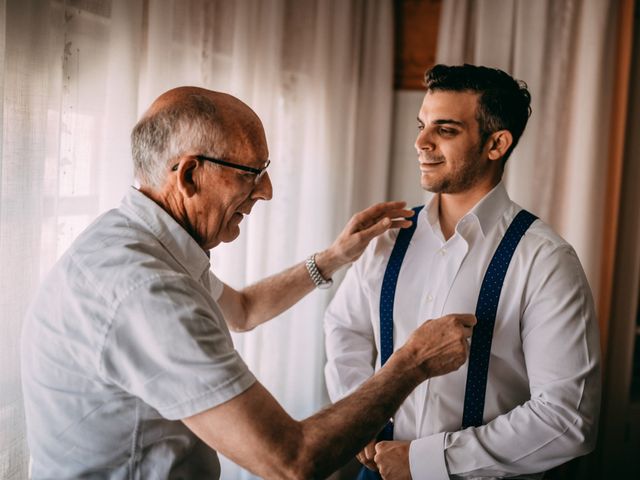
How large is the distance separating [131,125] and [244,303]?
61 centimetres

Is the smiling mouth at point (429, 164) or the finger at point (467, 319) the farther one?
the smiling mouth at point (429, 164)

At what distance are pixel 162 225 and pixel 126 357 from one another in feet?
0.97

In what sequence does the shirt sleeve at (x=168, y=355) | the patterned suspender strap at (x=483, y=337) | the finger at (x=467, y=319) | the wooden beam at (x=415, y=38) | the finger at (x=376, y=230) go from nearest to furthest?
the shirt sleeve at (x=168, y=355), the finger at (x=467, y=319), the patterned suspender strap at (x=483, y=337), the finger at (x=376, y=230), the wooden beam at (x=415, y=38)

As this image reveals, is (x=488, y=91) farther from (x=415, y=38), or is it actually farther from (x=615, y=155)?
(x=415, y=38)

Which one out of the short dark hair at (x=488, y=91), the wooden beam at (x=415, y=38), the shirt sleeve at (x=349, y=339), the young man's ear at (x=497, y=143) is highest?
the wooden beam at (x=415, y=38)

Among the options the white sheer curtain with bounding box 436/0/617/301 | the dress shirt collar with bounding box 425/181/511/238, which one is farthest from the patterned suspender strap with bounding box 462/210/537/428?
the white sheer curtain with bounding box 436/0/617/301

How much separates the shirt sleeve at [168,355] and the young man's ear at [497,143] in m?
1.02

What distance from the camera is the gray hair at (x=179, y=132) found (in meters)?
1.23

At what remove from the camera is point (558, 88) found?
3018 mm

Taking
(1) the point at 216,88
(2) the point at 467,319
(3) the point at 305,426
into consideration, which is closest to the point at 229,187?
(3) the point at 305,426

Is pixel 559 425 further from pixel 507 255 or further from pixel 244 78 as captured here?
pixel 244 78

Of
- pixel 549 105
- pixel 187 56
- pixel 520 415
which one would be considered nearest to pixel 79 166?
pixel 187 56

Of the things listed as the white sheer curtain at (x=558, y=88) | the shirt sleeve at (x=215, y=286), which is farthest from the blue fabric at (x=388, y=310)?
the white sheer curtain at (x=558, y=88)

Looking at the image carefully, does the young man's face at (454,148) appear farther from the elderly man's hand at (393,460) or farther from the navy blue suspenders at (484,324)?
the elderly man's hand at (393,460)
